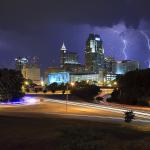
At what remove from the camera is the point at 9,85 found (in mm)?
71750

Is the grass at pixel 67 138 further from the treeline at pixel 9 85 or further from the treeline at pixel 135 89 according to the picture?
the treeline at pixel 135 89

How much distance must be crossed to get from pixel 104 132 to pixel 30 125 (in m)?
6.61

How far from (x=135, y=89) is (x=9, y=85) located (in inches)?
927

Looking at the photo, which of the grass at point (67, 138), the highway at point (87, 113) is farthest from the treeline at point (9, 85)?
the grass at point (67, 138)

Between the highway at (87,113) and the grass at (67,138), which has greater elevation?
Answer: the highway at (87,113)

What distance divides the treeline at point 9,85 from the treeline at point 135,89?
65.3 ft

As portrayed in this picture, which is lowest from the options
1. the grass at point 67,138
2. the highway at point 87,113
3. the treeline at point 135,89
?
the grass at point 67,138

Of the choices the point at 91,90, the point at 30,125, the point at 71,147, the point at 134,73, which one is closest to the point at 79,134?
the point at 71,147

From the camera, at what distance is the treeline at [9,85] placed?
70.0m

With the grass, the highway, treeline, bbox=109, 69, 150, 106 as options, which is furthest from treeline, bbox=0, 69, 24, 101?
the grass

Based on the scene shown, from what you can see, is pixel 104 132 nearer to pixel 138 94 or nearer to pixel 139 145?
pixel 139 145

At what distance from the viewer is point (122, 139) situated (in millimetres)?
23297

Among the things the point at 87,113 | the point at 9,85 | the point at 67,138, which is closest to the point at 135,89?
the point at 9,85

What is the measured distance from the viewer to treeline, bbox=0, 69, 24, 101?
70000 mm
